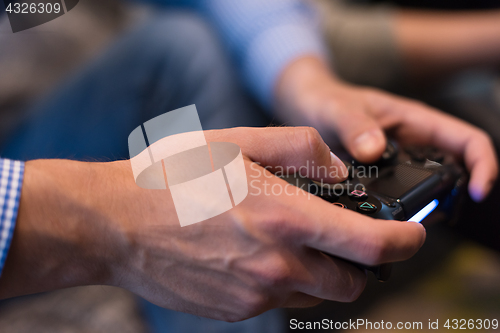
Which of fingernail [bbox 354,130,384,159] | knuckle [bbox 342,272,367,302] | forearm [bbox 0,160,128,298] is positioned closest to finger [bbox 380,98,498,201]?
fingernail [bbox 354,130,384,159]

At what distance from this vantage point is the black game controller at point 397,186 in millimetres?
298

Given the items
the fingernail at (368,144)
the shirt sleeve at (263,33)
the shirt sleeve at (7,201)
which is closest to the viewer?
the shirt sleeve at (7,201)

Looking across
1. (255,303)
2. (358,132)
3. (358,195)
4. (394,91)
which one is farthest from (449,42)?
(255,303)

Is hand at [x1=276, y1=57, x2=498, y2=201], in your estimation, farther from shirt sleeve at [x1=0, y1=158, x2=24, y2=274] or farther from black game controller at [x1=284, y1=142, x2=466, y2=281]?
shirt sleeve at [x1=0, y1=158, x2=24, y2=274]

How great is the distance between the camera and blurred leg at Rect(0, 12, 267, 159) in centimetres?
45

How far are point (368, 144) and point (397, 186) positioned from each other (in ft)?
0.25

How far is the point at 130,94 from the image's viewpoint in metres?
0.50

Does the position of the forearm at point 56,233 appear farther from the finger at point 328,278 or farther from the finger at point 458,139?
the finger at point 458,139

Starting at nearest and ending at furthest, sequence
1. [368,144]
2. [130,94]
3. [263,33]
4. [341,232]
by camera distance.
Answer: [341,232] → [368,144] → [130,94] → [263,33]

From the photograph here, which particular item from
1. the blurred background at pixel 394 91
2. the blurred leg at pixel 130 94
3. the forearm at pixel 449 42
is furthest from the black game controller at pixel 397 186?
the forearm at pixel 449 42

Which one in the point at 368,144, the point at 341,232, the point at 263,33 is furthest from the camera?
the point at 263,33

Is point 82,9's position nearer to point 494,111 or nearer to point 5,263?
point 5,263

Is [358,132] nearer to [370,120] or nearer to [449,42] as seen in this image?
[370,120]

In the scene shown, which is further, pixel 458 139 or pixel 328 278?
pixel 458 139
